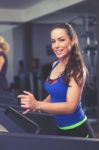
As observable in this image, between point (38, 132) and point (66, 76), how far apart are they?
452 mm

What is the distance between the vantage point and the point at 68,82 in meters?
2.08

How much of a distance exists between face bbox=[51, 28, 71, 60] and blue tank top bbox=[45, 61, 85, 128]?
0.12m

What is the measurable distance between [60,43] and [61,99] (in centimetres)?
27

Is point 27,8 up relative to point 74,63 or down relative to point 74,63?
up

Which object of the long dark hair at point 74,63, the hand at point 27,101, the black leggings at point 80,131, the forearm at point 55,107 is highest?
the long dark hair at point 74,63

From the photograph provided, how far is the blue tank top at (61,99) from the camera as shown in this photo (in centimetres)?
213

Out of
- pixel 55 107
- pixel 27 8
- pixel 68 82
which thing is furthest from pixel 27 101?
pixel 27 8

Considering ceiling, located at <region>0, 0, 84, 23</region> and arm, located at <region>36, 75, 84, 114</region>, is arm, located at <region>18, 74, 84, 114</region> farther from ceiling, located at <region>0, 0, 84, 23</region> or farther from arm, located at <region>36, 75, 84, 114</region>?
ceiling, located at <region>0, 0, 84, 23</region>

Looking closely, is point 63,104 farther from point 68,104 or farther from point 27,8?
point 27,8

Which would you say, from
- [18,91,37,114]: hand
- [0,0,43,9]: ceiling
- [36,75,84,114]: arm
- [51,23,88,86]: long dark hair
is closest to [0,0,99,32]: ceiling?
[0,0,43,9]: ceiling

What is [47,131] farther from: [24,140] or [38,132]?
[24,140]

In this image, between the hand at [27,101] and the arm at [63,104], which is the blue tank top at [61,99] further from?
the hand at [27,101]

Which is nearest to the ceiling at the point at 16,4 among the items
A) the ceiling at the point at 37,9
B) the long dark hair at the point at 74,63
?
the ceiling at the point at 37,9

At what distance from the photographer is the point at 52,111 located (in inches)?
77.9
